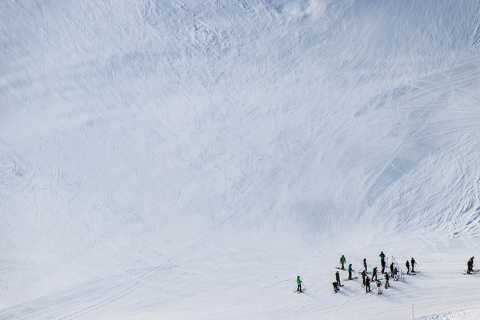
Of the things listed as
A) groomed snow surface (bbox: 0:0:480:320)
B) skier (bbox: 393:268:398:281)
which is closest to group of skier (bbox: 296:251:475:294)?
skier (bbox: 393:268:398:281)

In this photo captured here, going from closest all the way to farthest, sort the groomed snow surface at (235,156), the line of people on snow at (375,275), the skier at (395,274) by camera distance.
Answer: the line of people on snow at (375,275) → the skier at (395,274) → the groomed snow surface at (235,156)

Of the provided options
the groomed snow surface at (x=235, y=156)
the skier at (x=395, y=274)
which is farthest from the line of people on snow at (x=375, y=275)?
the groomed snow surface at (x=235, y=156)

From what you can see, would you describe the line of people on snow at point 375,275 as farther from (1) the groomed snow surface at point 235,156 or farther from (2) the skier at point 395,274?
(1) the groomed snow surface at point 235,156

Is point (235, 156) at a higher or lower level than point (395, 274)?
higher

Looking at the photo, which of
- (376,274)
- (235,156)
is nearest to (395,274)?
(376,274)

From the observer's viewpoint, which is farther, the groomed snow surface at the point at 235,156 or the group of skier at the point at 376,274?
the groomed snow surface at the point at 235,156

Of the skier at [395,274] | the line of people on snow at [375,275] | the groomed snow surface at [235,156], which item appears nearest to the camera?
the line of people on snow at [375,275]

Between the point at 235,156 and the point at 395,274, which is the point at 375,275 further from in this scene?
the point at 235,156

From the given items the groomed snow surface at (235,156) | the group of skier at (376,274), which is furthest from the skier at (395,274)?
the groomed snow surface at (235,156)

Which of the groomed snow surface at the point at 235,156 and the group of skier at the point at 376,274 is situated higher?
the groomed snow surface at the point at 235,156
